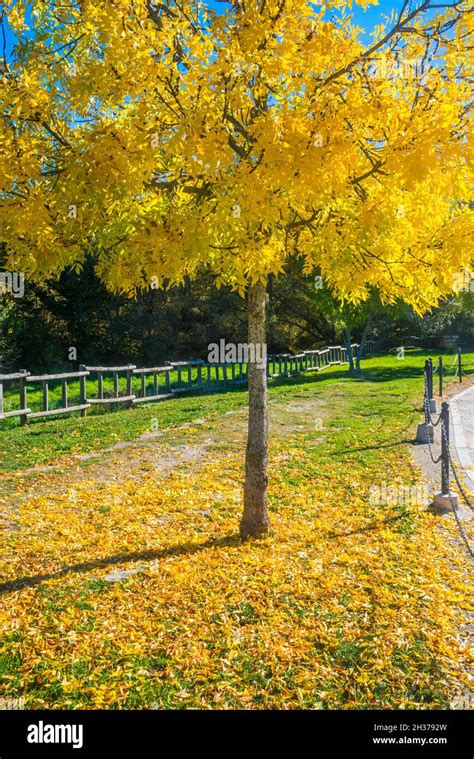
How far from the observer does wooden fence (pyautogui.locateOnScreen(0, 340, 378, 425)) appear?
1511cm

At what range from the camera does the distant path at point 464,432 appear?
1026 cm

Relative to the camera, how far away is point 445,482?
810 cm

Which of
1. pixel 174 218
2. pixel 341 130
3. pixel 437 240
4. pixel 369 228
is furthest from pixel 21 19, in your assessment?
pixel 437 240

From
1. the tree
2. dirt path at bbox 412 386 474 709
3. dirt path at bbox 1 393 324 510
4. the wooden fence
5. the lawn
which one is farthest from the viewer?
the wooden fence

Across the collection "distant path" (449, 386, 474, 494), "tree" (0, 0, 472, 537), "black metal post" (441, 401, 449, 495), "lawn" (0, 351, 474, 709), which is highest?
"tree" (0, 0, 472, 537)

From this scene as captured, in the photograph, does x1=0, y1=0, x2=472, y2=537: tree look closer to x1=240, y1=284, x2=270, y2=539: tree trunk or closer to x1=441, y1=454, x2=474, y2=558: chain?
x1=240, y1=284, x2=270, y2=539: tree trunk

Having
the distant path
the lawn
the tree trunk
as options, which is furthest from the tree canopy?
the distant path

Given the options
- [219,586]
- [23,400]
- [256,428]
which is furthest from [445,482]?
[23,400]

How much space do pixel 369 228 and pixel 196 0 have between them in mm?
3193

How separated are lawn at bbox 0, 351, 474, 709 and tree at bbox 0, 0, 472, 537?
302 centimetres

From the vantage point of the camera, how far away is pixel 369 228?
5.94m

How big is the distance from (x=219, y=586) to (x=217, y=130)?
4.33 m

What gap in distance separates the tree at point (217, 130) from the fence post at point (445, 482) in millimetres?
2636

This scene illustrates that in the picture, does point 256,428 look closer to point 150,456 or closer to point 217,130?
point 217,130
